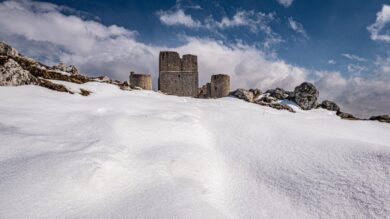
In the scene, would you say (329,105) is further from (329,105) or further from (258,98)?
(258,98)

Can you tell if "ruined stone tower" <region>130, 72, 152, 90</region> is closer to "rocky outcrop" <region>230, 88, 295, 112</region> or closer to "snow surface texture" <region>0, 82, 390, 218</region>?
"rocky outcrop" <region>230, 88, 295, 112</region>

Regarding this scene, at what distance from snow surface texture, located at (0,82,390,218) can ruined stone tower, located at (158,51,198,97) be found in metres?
16.9

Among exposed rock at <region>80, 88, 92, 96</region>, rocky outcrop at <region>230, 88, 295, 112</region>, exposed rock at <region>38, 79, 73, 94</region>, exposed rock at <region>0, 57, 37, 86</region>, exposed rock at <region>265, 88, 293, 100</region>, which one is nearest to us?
exposed rock at <region>0, 57, 37, 86</region>

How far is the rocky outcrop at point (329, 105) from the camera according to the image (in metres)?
17.0

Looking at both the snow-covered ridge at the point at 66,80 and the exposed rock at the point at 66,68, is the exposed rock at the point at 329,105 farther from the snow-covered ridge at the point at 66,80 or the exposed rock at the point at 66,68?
the exposed rock at the point at 66,68

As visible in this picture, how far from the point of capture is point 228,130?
5676 mm

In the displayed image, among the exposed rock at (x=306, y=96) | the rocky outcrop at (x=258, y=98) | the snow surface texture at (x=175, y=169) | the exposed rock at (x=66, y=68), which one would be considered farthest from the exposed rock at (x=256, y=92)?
the snow surface texture at (x=175, y=169)

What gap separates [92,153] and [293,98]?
56.9 feet

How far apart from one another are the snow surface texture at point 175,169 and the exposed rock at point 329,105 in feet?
40.6

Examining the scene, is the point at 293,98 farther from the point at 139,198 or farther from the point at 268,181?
the point at 139,198

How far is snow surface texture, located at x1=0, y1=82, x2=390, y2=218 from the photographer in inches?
112

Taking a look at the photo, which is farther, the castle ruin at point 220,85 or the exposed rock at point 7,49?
the castle ruin at point 220,85

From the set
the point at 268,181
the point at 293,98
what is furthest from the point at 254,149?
the point at 293,98

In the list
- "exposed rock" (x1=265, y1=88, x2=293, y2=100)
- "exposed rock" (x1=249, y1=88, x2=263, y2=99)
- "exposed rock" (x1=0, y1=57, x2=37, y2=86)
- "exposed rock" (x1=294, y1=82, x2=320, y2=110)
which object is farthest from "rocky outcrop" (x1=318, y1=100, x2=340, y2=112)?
"exposed rock" (x1=0, y1=57, x2=37, y2=86)
